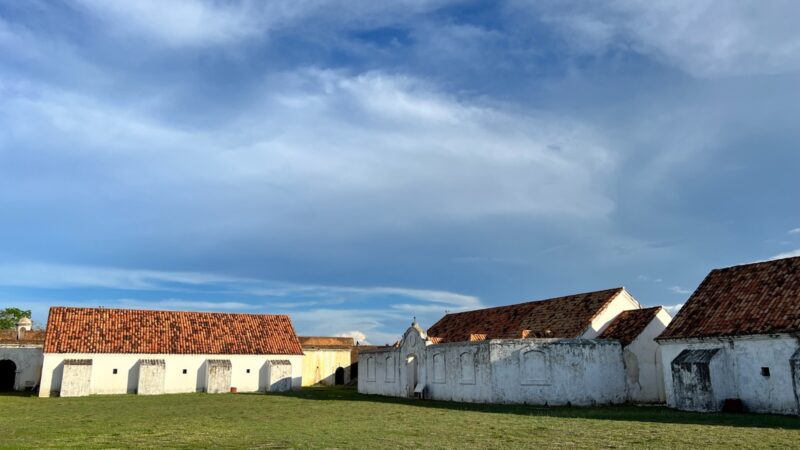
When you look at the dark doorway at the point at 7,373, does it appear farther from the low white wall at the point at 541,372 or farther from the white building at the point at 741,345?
the white building at the point at 741,345

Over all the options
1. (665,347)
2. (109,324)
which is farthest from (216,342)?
(665,347)

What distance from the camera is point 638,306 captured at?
33188 mm

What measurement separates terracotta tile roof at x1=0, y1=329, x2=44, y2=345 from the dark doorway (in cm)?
232

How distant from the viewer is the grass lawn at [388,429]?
13430mm

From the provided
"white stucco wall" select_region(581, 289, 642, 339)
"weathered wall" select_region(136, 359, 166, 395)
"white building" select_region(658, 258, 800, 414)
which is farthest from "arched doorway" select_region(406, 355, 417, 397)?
"weathered wall" select_region(136, 359, 166, 395)

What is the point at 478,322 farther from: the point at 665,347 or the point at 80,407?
the point at 80,407

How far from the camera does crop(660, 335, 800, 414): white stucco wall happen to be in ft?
69.3

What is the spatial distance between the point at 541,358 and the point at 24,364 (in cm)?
3677

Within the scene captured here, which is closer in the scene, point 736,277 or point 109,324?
point 736,277

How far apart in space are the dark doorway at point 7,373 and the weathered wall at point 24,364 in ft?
6.95

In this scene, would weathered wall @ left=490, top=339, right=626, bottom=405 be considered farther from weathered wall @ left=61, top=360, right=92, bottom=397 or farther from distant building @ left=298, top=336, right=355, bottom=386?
distant building @ left=298, top=336, right=355, bottom=386

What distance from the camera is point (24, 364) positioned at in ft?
140

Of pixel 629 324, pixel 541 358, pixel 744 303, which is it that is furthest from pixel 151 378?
pixel 744 303

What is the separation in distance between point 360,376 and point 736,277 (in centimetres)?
2455
